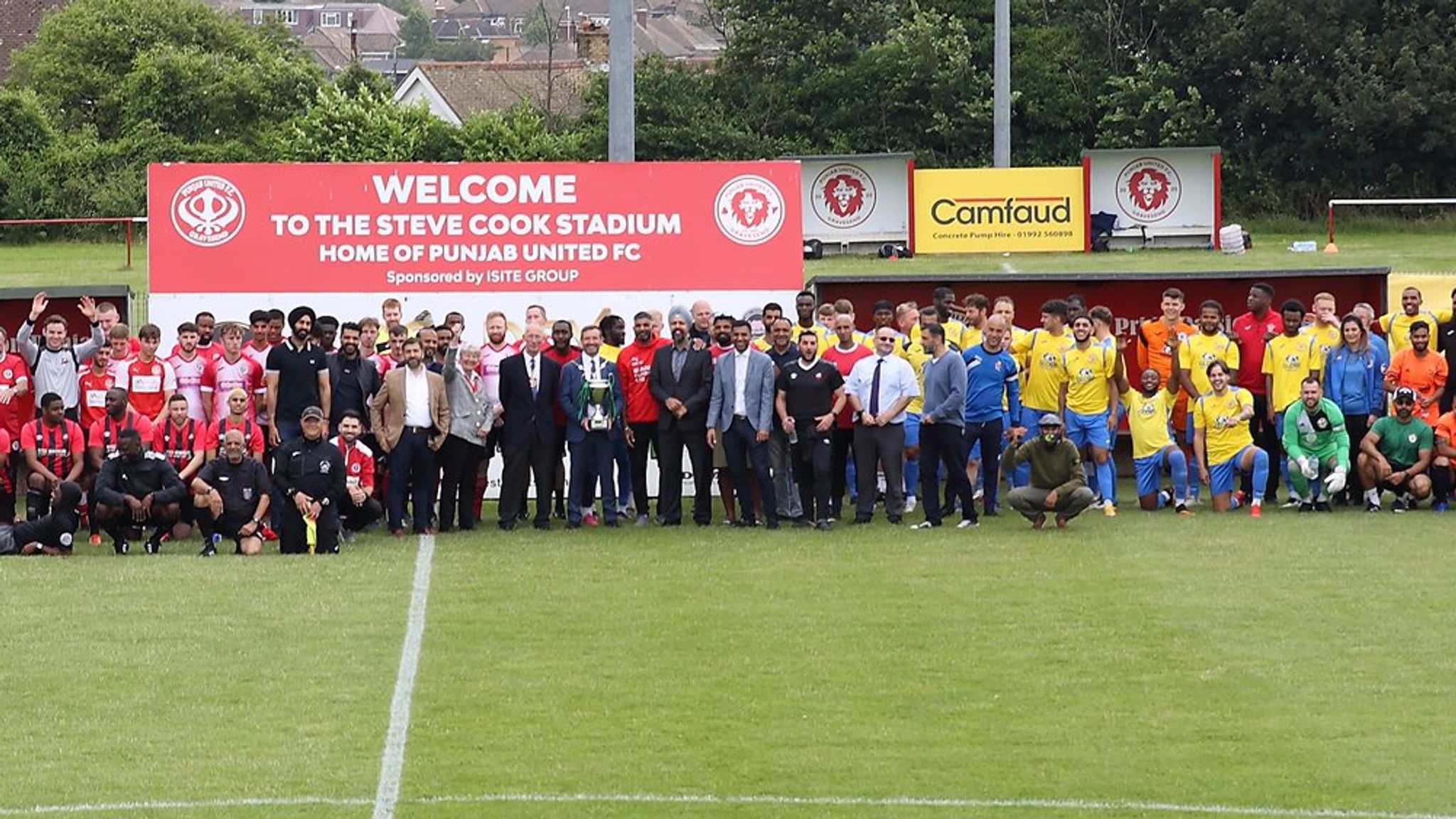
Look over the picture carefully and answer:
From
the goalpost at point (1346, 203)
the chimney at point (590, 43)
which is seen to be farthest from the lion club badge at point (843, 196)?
the chimney at point (590, 43)

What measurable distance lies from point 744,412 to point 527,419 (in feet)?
5.97

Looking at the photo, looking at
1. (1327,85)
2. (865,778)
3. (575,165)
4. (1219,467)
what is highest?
(1327,85)

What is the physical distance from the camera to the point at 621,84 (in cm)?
2425

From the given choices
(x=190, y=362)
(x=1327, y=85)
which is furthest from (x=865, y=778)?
(x=1327, y=85)

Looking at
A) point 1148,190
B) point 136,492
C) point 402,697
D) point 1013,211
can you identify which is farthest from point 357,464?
point 1148,190

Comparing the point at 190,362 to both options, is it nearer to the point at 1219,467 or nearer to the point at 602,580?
the point at 602,580

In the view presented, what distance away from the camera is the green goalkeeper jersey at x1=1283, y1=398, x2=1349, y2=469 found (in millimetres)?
19406

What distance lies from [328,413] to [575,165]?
13.2 feet

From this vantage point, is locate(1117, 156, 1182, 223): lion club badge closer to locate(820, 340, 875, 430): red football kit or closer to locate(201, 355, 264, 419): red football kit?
locate(820, 340, 875, 430): red football kit

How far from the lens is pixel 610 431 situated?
19.2 m

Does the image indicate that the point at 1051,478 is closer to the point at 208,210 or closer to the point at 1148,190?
the point at 208,210

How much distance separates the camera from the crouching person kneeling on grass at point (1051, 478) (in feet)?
60.2

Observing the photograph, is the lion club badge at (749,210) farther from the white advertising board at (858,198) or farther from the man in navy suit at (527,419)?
the white advertising board at (858,198)

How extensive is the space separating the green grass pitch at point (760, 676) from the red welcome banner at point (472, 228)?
368 cm
